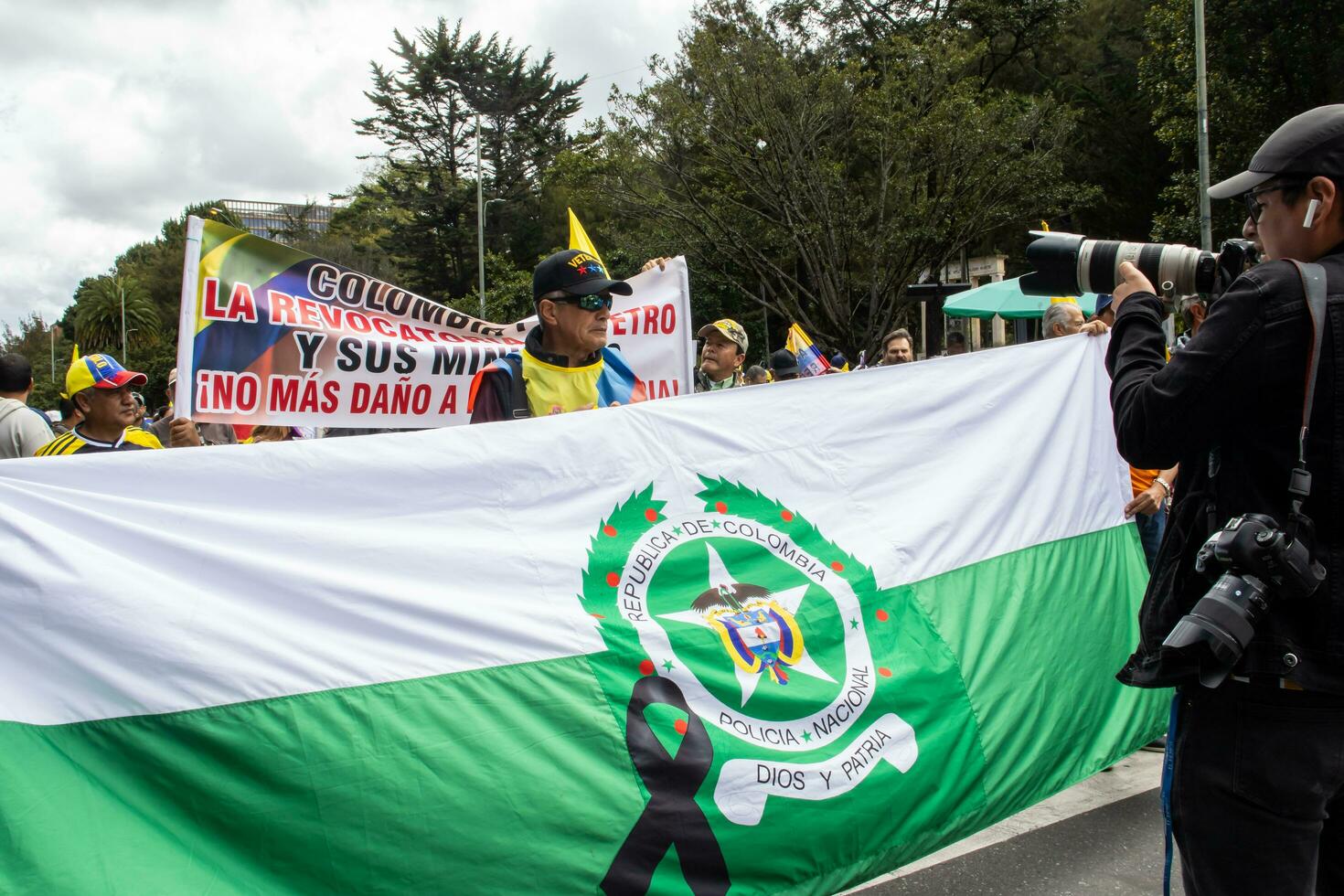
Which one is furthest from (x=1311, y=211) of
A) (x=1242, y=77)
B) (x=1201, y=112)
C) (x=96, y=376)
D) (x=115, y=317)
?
(x=115, y=317)

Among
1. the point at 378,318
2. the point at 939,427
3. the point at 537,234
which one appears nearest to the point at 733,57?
the point at 378,318

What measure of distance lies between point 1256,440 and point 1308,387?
0.47 ft

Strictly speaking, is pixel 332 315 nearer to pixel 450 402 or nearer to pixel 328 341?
pixel 328 341

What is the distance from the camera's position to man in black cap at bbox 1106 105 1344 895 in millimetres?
1806

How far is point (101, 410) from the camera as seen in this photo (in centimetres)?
439

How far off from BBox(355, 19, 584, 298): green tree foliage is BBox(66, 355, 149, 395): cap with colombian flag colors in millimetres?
48127

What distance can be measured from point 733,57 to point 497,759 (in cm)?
2314

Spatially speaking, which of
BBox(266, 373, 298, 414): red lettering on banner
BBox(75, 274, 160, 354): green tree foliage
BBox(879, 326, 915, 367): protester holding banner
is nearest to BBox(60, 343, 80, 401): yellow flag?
BBox(266, 373, 298, 414): red lettering on banner

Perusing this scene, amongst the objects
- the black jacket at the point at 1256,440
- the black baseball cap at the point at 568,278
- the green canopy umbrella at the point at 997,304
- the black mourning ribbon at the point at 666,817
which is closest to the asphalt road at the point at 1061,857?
the black mourning ribbon at the point at 666,817

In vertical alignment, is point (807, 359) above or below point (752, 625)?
above

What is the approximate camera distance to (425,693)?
7.80ft

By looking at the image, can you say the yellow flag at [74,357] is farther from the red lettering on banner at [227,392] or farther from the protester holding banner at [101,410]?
the red lettering on banner at [227,392]

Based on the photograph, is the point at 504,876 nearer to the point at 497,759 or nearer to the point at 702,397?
the point at 497,759

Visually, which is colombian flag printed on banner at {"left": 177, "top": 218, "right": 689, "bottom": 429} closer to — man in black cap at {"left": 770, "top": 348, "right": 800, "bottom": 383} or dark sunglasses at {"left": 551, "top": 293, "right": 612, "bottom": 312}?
dark sunglasses at {"left": 551, "top": 293, "right": 612, "bottom": 312}
